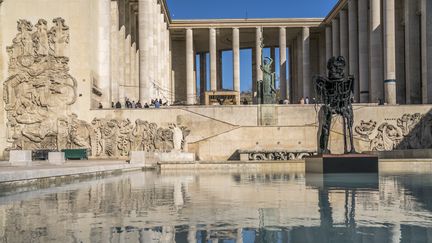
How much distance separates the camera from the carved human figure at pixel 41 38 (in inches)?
1224

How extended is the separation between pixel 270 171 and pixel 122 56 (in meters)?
25.6

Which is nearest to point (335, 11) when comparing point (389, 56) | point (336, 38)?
point (336, 38)

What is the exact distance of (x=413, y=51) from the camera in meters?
37.5

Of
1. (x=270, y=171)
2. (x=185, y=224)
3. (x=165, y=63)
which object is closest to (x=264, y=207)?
(x=185, y=224)

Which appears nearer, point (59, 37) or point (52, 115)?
point (52, 115)

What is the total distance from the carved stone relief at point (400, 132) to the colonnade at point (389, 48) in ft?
16.7

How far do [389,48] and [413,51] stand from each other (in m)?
1.56

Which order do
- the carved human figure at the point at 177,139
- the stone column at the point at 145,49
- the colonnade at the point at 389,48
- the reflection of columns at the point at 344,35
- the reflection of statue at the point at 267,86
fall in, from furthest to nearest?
the reflection of columns at the point at 344,35 → the stone column at the point at 145,49 → the colonnade at the point at 389,48 → the reflection of statue at the point at 267,86 → the carved human figure at the point at 177,139

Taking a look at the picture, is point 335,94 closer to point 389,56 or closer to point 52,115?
point 52,115

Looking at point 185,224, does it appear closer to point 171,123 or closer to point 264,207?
point 264,207

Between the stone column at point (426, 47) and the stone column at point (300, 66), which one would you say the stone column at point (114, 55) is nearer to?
the stone column at point (426, 47)

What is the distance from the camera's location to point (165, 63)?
5144 cm

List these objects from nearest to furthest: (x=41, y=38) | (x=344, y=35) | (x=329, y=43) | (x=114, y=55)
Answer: (x=41, y=38) → (x=114, y=55) → (x=344, y=35) → (x=329, y=43)

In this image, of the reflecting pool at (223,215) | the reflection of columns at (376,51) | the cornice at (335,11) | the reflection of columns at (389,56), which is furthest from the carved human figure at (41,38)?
the cornice at (335,11)
